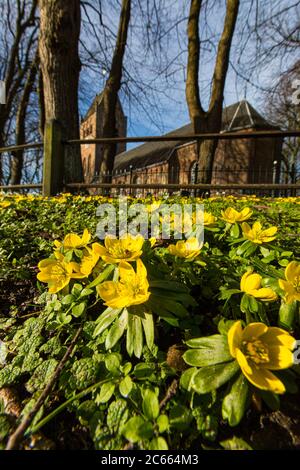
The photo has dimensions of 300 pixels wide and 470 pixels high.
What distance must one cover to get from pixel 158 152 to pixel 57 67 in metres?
24.5

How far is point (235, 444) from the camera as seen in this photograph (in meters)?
0.68

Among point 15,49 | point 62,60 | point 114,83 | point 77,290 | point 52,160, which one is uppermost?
point 15,49

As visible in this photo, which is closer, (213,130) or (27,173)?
(213,130)

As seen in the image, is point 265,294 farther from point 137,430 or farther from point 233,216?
point 233,216

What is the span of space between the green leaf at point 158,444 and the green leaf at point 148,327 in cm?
20

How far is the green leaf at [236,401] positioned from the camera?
658mm

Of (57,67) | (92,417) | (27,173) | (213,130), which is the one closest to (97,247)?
(92,417)

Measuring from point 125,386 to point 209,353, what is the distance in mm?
221

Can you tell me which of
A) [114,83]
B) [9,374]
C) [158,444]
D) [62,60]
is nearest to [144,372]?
A: [158,444]

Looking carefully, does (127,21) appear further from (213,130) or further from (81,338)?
(81,338)

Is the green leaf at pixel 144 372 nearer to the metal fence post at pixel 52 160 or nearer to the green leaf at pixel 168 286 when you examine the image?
the green leaf at pixel 168 286

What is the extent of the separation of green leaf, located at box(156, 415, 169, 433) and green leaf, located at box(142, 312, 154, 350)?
158mm

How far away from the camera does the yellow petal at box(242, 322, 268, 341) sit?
70 centimetres

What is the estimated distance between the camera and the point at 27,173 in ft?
66.9
